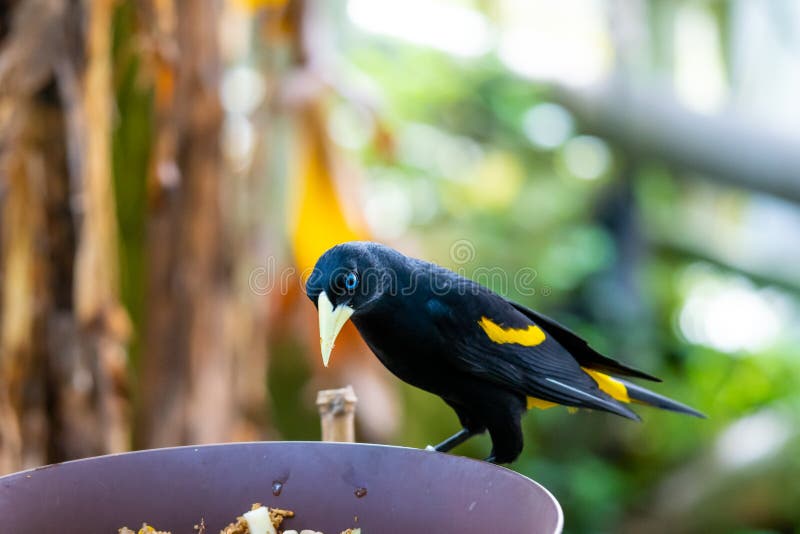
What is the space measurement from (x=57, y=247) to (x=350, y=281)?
1116 mm

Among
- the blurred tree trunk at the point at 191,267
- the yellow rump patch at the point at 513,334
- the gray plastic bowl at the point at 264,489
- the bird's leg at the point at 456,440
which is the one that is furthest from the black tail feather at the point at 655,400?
the blurred tree trunk at the point at 191,267

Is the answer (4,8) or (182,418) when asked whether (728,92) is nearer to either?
(182,418)

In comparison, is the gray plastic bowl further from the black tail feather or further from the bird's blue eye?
the black tail feather

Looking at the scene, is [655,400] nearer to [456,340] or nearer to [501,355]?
[501,355]

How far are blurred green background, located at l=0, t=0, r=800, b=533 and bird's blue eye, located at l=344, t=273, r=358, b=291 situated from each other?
3.35ft

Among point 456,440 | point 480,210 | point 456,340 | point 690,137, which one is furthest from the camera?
point 480,210

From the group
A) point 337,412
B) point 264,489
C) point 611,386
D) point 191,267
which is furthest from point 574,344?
point 191,267

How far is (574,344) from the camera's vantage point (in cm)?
223

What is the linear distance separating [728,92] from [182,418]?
3319 millimetres

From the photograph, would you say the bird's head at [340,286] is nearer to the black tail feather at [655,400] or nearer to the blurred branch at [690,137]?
the black tail feather at [655,400]

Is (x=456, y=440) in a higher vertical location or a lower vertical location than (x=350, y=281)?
lower

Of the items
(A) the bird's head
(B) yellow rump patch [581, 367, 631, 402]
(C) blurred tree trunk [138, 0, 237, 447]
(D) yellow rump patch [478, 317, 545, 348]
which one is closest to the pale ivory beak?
(A) the bird's head

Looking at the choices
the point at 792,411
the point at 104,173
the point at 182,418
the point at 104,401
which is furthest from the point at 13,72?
the point at 792,411

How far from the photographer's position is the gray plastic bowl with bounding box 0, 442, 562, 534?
1321 mm
